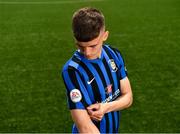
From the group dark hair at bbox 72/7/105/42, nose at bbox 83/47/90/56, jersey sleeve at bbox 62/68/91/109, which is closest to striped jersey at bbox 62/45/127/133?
jersey sleeve at bbox 62/68/91/109

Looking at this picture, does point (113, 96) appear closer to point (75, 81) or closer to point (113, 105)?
point (113, 105)

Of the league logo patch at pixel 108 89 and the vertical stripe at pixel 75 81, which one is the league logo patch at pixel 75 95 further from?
the league logo patch at pixel 108 89

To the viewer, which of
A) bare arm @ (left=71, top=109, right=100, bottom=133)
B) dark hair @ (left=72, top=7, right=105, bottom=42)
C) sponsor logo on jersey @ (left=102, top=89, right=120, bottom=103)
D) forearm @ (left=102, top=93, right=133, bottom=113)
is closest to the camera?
dark hair @ (left=72, top=7, right=105, bottom=42)

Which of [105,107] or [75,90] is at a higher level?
[75,90]

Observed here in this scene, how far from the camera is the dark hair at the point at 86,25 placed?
2459mm

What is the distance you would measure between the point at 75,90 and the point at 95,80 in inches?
7.2

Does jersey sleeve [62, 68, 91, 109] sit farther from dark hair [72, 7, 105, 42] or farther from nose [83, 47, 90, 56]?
dark hair [72, 7, 105, 42]

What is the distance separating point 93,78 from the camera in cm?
276

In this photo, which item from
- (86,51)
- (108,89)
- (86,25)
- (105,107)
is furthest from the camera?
(108,89)

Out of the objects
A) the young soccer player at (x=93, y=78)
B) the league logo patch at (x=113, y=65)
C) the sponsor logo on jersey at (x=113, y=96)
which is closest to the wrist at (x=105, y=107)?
the young soccer player at (x=93, y=78)

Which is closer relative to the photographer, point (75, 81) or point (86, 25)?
point (86, 25)

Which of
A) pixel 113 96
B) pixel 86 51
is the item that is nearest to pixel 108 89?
pixel 113 96

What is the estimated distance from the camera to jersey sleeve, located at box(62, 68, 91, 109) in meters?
2.64

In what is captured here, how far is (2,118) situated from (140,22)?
5.18 metres
